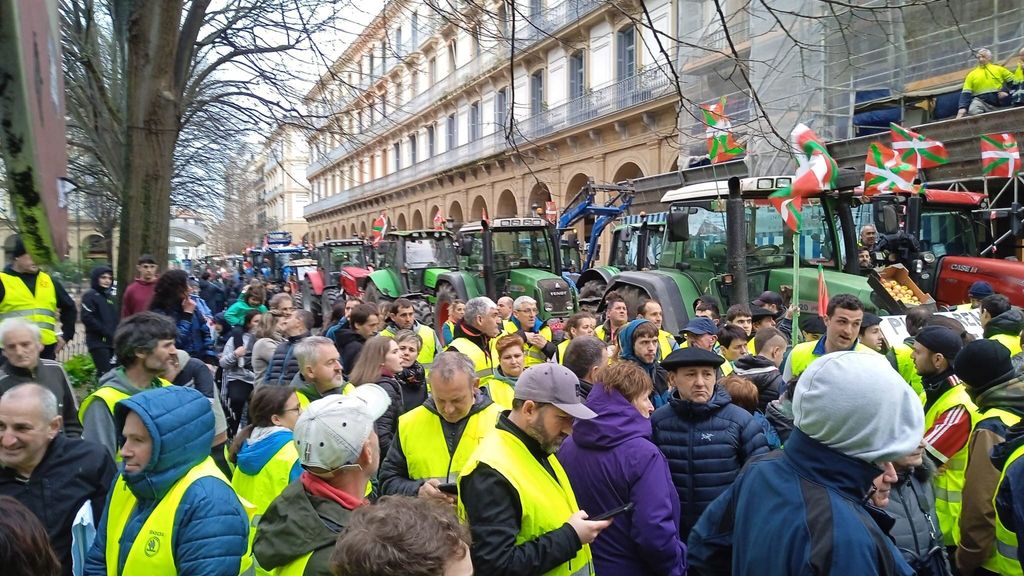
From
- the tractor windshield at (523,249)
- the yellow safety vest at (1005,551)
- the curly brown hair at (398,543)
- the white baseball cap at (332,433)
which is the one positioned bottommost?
the yellow safety vest at (1005,551)

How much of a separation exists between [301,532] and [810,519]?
142cm

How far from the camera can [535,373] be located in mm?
2777

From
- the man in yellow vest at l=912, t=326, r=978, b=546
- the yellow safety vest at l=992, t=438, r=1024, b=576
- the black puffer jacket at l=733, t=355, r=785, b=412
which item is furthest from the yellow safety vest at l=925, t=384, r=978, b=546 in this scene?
the black puffer jacket at l=733, t=355, r=785, b=412

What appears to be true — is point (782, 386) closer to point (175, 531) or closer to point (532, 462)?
point (532, 462)

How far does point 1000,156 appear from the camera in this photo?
11336 millimetres

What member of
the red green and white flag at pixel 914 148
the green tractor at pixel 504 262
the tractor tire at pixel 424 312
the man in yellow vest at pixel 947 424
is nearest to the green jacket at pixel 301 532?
the man in yellow vest at pixel 947 424

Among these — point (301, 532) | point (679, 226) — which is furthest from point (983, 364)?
point (679, 226)

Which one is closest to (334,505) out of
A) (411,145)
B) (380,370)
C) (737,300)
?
(380,370)

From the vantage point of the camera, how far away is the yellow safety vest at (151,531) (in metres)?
2.36

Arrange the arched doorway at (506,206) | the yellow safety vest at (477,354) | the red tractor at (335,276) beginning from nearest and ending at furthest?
the yellow safety vest at (477,354) → the red tractor at (335,276) → the arched doorway at (506,206)

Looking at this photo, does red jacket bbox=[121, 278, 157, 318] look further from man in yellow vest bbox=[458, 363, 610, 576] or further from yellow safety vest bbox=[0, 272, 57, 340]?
man in yellow vest bbox=[458, 363, 610, 576]

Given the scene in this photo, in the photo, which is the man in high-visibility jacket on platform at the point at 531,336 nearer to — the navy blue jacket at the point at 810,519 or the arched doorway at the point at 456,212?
the navy blue jacket at the point at 810,519

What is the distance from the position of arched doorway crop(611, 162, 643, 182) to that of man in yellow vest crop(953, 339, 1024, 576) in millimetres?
20412

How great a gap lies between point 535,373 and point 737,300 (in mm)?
5855
